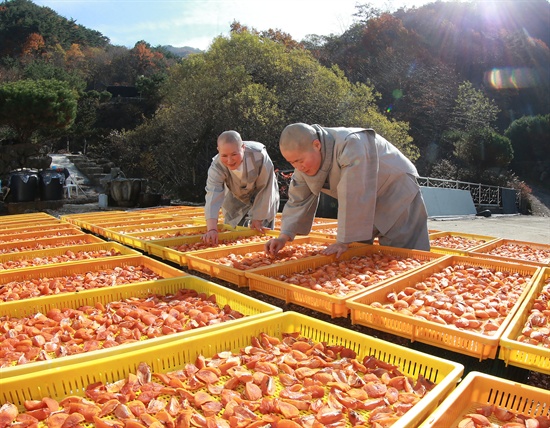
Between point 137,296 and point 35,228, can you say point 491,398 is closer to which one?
point 137,296

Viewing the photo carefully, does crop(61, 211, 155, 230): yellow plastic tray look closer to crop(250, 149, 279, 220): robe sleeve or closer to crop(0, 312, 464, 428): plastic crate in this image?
crop(250, 149, 279, 220): robe sleeve

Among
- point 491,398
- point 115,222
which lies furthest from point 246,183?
point 491,398

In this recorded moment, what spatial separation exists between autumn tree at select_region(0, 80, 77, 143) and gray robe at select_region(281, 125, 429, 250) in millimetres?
12760

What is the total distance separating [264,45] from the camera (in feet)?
44.0

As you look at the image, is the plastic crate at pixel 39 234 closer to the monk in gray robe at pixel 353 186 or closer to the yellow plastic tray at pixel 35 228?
the yellow plastic tray at pixel 35 228

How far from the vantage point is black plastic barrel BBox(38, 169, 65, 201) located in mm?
10656

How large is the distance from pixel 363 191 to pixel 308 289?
861mm

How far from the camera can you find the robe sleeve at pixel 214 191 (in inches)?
131

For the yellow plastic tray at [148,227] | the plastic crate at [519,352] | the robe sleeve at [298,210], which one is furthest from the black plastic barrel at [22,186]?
A: the plastic crate at [519,352]

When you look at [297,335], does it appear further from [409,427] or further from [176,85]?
[176,85]

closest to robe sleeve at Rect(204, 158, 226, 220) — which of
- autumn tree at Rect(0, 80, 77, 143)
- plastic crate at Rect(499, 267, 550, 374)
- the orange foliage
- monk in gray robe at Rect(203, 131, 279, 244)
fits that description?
monk in gray robe at Rect(203, 131, 279, 244)

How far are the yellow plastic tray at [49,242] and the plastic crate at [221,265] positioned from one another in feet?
3.48

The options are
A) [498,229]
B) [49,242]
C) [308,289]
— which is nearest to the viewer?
[308,289]

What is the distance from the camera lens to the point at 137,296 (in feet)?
6.47
